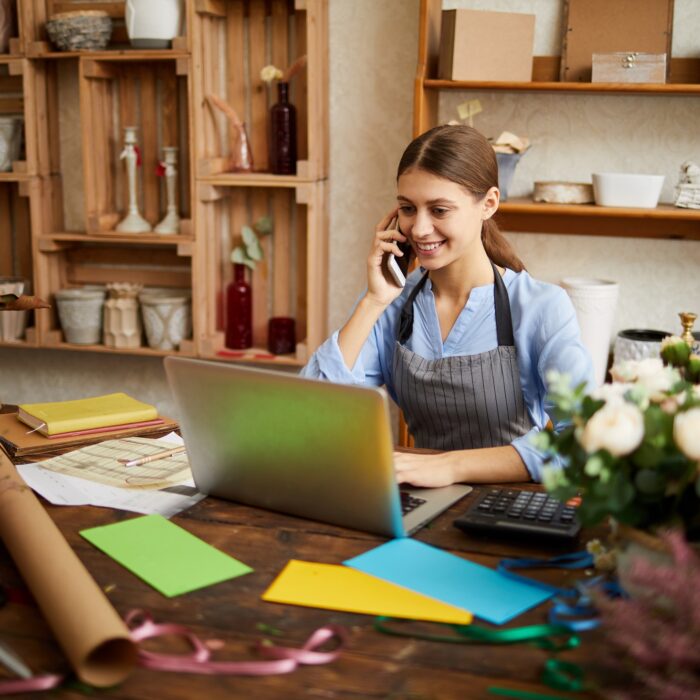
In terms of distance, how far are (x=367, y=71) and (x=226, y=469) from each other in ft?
7.23

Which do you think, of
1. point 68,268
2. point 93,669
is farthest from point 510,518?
point 68,268

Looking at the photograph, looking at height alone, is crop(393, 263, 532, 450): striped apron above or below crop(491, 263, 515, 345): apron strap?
below

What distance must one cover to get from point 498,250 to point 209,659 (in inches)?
54.2

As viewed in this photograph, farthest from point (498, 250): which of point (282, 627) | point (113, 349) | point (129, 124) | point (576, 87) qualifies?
point (129, 124)

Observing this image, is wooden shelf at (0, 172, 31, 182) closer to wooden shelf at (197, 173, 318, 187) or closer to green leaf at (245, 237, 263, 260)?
wooden shelf at (197, 173, 318, 187)

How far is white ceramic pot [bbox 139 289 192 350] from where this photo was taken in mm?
3436

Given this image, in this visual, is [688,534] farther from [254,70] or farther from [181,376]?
[254,70]

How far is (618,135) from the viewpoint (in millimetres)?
3158

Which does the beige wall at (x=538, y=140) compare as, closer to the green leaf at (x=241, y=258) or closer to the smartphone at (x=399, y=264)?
the green leaf at (x=241, y=258)

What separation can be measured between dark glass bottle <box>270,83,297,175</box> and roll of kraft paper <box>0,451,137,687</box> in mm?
2201

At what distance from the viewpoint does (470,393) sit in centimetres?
202

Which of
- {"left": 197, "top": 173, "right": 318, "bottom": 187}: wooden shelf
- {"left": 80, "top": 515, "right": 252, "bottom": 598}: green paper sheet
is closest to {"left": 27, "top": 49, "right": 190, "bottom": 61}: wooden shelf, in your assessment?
{"left": 197, "top": 173, "right": 318, "bottom": 187}: wooden shelf

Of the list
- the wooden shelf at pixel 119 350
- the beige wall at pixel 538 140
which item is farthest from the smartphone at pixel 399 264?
the wooden shelf at pixel 119 350

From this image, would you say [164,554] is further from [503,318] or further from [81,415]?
[503,318]
